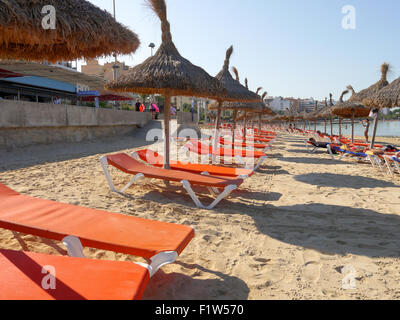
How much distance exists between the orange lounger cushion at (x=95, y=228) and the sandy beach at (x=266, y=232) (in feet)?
1.21

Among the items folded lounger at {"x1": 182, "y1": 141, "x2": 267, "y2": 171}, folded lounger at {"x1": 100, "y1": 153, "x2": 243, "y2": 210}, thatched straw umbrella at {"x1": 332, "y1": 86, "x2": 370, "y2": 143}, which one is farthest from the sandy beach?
thatched straw umbrella at {"x1": 332, "y1": 86, "x2": 370, "y2": 143}

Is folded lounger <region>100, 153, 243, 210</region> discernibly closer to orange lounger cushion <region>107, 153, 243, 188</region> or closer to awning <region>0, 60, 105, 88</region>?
orange lounger cushion <region>107, 153, 243, 188</region>

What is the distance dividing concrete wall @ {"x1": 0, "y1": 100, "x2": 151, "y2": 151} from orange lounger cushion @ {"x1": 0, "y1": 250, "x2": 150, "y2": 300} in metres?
7.58

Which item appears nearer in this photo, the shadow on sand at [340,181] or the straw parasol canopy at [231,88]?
the shadow on sand at [340,181]

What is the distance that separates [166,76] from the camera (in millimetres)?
4133

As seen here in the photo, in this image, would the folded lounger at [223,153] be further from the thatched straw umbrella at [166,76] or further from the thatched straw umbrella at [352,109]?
the thatched straw umbrella at [352,109]

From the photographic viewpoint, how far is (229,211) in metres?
3.73

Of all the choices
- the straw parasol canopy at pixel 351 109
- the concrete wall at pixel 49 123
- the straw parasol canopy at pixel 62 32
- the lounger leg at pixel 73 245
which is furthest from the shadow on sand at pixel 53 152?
the straw parasol canopy at pixel 351 109

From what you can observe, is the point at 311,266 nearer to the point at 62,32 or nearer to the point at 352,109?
the point at 62,32

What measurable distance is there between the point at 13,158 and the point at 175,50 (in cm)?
550

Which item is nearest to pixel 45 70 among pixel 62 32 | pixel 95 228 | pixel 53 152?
pixel 53 152

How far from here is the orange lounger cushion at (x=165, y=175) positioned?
147 inches

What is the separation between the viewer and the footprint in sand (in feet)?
7.18

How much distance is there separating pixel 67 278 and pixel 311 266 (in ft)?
6.35
